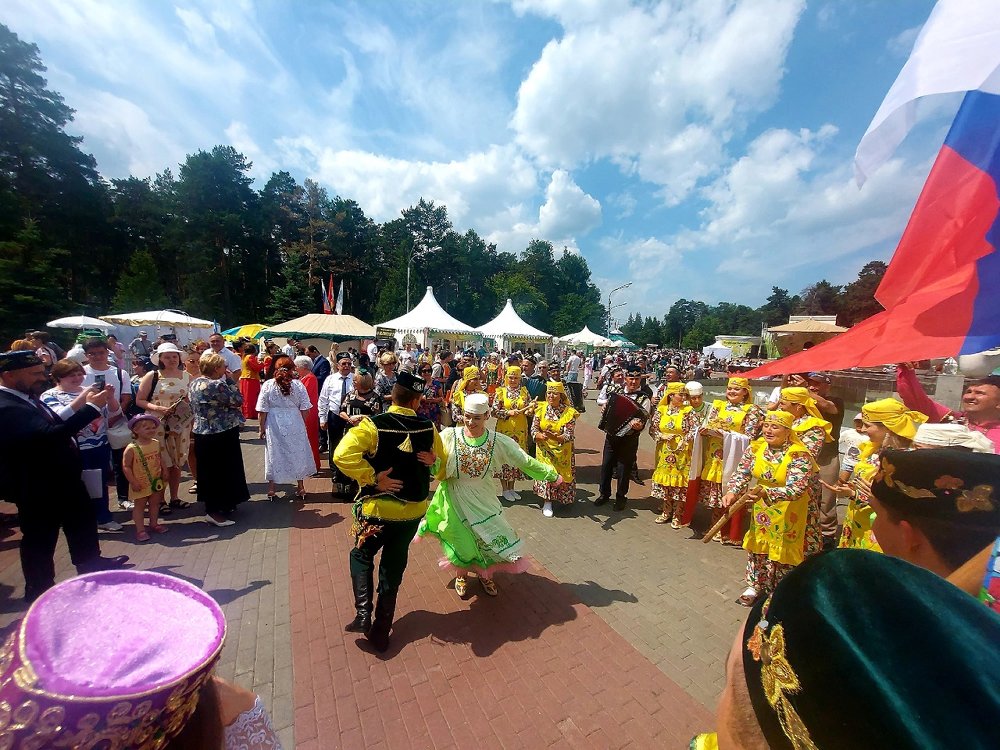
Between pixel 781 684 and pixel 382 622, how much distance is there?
10.3 ft

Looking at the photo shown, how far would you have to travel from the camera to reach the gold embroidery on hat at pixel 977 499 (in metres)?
1.19

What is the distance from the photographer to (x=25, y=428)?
3033mm

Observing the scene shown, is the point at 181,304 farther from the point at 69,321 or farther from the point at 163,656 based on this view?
the point at 163,656

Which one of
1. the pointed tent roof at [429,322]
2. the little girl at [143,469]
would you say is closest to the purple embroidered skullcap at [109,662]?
the little girl at [143,469]

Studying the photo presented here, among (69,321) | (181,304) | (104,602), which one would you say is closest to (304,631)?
(104,602)

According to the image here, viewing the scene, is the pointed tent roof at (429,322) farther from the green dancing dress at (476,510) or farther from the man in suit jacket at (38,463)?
the man in suit jacket at (38,463)

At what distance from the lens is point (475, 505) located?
3832 millimetres

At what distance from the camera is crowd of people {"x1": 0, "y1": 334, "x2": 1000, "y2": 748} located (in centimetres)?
78

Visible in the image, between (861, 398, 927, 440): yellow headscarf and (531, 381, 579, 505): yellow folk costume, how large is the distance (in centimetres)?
336

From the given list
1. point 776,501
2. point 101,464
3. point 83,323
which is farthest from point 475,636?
point 83,323

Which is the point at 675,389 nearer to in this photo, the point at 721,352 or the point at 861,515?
the point at 861,515

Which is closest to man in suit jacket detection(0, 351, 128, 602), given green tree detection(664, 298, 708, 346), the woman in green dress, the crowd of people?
the crowd of people

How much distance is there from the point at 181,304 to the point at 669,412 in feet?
154

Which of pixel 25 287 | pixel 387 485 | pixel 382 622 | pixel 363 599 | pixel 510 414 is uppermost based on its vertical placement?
pixel 25 287
